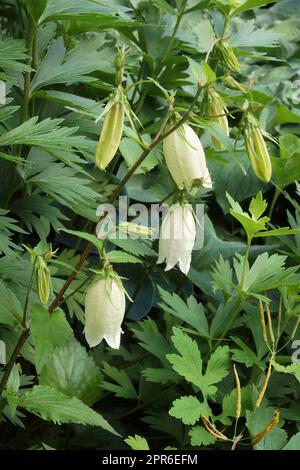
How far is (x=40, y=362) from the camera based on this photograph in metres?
0.98

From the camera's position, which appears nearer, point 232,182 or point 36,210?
point 36,210

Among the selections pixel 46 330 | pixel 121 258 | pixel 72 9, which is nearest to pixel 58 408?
pixel 46 330

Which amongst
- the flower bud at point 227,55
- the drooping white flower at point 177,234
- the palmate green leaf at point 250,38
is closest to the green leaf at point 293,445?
Result: the drooping white flower at point 177,234

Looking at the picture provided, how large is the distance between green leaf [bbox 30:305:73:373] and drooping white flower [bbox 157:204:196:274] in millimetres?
174

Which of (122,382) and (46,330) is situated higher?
(46,330)

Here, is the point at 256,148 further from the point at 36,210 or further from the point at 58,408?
the point at 36,210

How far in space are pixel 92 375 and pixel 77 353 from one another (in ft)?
0.16

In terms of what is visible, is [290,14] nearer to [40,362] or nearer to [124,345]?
[124,345]

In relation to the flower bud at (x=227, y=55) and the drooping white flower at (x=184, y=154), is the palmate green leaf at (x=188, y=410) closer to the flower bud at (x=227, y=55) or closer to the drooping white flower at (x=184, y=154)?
the drooping white flower at (x=184, y=154)

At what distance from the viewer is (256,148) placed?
0.96 m

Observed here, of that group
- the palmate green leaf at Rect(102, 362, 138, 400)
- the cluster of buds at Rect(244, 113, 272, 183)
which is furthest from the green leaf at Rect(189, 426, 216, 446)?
the cluster of buds at Rect(244, 113, 272, 183)

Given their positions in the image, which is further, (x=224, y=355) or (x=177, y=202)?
(x=224, y=355)

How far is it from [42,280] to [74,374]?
42 cm
